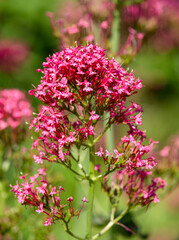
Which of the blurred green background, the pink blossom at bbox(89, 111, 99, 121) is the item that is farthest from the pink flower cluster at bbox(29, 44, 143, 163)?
the blurred green background

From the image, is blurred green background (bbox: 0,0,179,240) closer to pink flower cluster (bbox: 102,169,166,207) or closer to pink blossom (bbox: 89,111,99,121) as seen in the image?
pink flower cluster (bbox: 102,169,166,207)

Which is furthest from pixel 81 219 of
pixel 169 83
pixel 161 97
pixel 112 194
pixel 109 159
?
pixel 161 97

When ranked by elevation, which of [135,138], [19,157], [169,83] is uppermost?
[169,83]

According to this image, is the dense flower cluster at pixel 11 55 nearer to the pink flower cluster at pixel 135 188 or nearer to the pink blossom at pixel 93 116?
the pink flower cluster at pixel 135 188

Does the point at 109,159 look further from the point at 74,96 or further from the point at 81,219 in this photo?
the point at 81,219

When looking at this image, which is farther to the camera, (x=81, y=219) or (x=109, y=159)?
(x=81, y=219)

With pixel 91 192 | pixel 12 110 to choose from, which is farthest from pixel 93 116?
pixel 12 110

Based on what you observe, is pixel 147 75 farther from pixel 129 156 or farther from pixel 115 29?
pixel 129 156
